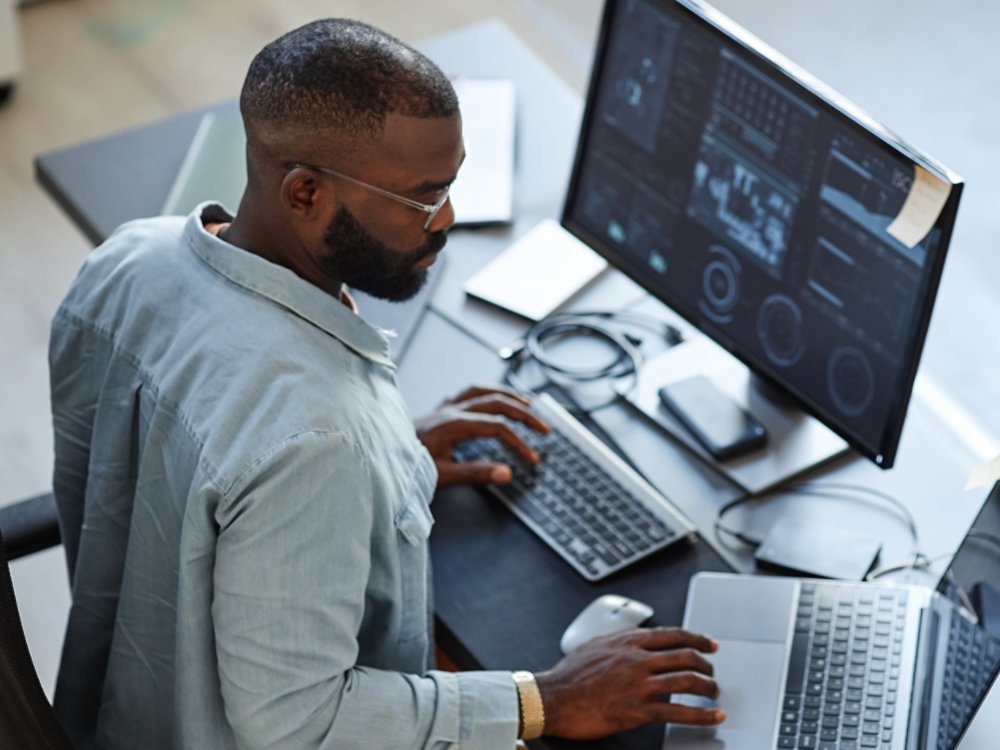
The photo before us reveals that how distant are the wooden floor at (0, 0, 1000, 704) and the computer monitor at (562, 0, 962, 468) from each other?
4.47 ft

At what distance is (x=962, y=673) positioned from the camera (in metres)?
1.48

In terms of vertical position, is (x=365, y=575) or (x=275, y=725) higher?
(x=365, y=575)

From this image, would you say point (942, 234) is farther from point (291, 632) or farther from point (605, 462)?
point (291, 632)

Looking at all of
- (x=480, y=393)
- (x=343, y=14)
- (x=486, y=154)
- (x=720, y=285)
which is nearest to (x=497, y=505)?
(x=480, y=393)

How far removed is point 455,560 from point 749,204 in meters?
0.56

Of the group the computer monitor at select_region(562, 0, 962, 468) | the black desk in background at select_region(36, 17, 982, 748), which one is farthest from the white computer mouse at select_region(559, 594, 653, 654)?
the computer monitor at select_region(562, 0, 962, 468)

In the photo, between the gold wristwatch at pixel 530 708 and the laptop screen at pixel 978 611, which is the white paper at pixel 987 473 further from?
the gold wristwatch at pixel 530 708

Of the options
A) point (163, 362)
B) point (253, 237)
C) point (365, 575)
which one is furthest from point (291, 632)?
point (253, 237)

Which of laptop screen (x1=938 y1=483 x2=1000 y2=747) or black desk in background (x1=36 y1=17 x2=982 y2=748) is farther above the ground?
laptop screen (x1=938 y1=483 x2=1000 y2=747)

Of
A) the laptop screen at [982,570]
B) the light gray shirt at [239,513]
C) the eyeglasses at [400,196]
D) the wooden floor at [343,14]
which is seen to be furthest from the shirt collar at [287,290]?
the wooden floor at [343,14]

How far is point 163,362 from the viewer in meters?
1.50

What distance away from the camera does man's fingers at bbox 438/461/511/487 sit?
185cm

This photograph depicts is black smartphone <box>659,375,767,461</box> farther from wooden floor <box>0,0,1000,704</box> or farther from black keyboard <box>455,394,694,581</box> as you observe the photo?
wooden floor <box>0,0,1000,704</box>

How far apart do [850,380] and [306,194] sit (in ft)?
2.32
